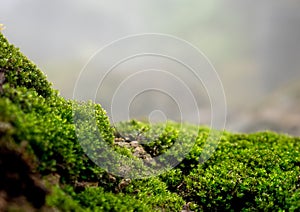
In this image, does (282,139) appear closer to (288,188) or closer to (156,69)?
(288,188)

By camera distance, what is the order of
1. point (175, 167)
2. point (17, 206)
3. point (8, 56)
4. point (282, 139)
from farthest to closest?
point (282, 139)
point (175, 167)
point (8, 56)
point (17, 206)

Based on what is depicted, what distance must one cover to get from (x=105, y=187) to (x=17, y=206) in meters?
1.45

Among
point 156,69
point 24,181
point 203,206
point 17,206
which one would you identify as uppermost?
point 156,69

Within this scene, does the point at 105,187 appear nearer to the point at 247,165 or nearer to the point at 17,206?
the point at 17,206

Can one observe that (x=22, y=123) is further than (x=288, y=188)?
No

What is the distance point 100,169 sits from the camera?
17.4 feet

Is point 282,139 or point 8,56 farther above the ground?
point 282,139

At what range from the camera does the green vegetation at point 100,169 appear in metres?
4.40

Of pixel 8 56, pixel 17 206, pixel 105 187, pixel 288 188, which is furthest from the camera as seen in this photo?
pixel 288 188

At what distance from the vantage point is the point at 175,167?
6.86m

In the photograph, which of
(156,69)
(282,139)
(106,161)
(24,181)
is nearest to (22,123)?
(24,181)

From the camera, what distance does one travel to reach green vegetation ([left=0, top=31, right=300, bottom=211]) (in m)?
4.40

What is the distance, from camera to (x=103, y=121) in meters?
5.95

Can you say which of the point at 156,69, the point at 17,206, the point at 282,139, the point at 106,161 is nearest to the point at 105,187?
the point at 106,161
